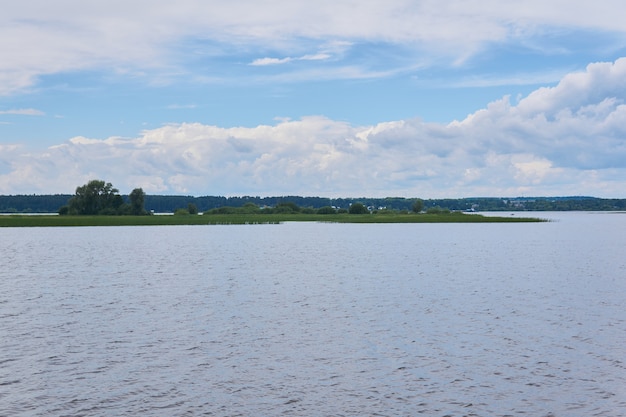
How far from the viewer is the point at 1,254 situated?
317ft

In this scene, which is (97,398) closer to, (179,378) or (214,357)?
(179,378)

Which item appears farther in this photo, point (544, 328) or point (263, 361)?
point (544, 328)

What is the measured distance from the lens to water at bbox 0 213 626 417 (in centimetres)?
2456

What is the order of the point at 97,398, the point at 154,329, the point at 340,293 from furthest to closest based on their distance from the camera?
the point at 340,293
the point at 154,329
the point at 97,398

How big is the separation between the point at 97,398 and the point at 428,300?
97.8 ft

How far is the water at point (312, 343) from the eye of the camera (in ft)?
80.6

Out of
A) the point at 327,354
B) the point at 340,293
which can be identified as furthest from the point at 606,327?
the point at 340,293

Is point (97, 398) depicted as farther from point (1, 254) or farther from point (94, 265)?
point (1, 254)

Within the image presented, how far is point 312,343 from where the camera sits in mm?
34094

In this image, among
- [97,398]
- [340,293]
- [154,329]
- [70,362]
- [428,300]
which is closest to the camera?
[97,398]

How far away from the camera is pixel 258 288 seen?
185 ft

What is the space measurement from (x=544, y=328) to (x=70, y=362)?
26.2 metres

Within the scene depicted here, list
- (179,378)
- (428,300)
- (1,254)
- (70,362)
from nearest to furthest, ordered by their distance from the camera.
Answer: (179,378) → (70,362) → (428,300) → (1,254)

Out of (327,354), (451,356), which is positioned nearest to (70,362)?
(327,354)
